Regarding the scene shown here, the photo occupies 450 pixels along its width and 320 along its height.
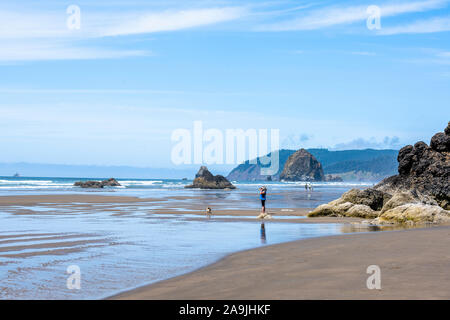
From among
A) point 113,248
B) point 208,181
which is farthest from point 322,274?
point 208,181

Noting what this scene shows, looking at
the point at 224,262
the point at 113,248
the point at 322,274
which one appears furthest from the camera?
the point at 113,248

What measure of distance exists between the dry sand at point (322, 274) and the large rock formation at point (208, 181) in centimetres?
10039

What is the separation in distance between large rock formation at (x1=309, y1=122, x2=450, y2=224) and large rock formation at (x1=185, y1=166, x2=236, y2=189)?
82072 mm

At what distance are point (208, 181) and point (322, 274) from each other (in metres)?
109

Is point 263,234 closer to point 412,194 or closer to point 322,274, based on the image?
point 322,274

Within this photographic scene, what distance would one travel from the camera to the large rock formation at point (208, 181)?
11504 centimetres

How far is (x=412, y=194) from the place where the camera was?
25.2 meters

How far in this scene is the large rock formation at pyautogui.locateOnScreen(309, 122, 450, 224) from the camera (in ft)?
73.3

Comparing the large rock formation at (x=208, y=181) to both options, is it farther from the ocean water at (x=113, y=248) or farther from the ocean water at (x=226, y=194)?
the ocean water at (x=113, y=248)

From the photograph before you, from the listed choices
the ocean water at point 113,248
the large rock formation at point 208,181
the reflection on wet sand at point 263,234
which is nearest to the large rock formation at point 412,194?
the ocean water at point 113,248
